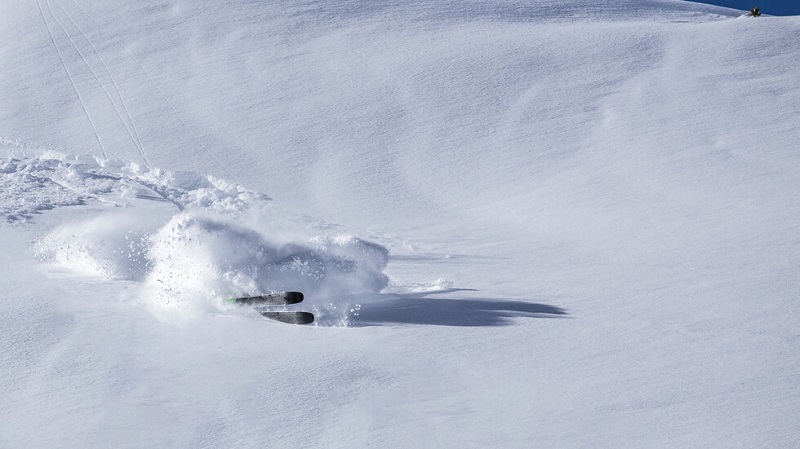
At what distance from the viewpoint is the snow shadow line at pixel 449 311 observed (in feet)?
26.7

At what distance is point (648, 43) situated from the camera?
17.7m

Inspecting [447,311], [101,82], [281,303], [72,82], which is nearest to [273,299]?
[281,303]

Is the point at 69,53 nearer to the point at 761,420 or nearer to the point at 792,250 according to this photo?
the point at 792,250

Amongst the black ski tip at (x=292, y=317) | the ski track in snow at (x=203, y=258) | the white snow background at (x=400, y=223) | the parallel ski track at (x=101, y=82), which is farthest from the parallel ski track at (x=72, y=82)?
the black ski tip at (x=292, y=317)

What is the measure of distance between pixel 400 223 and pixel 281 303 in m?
4.14

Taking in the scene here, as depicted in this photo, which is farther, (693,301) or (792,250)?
(792,250)

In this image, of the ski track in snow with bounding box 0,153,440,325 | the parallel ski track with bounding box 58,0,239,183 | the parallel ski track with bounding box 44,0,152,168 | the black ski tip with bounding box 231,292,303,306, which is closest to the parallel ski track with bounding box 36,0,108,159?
the parallel ski track with bounding box 44,0,152,168

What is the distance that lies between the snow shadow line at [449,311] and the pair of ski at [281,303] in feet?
1.52

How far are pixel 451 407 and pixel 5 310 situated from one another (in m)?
4.42

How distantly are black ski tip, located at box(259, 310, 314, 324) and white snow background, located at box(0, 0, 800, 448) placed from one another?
10.1 inches

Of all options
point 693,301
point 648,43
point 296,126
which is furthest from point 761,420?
point 648,43

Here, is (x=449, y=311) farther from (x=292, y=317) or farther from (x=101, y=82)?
(x=101, y=82)

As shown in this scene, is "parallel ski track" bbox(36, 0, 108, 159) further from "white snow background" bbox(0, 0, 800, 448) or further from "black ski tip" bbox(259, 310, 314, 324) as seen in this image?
"black ski tip" bbox(259, 310, 314, 324)

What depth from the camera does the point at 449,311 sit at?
27.6ft
